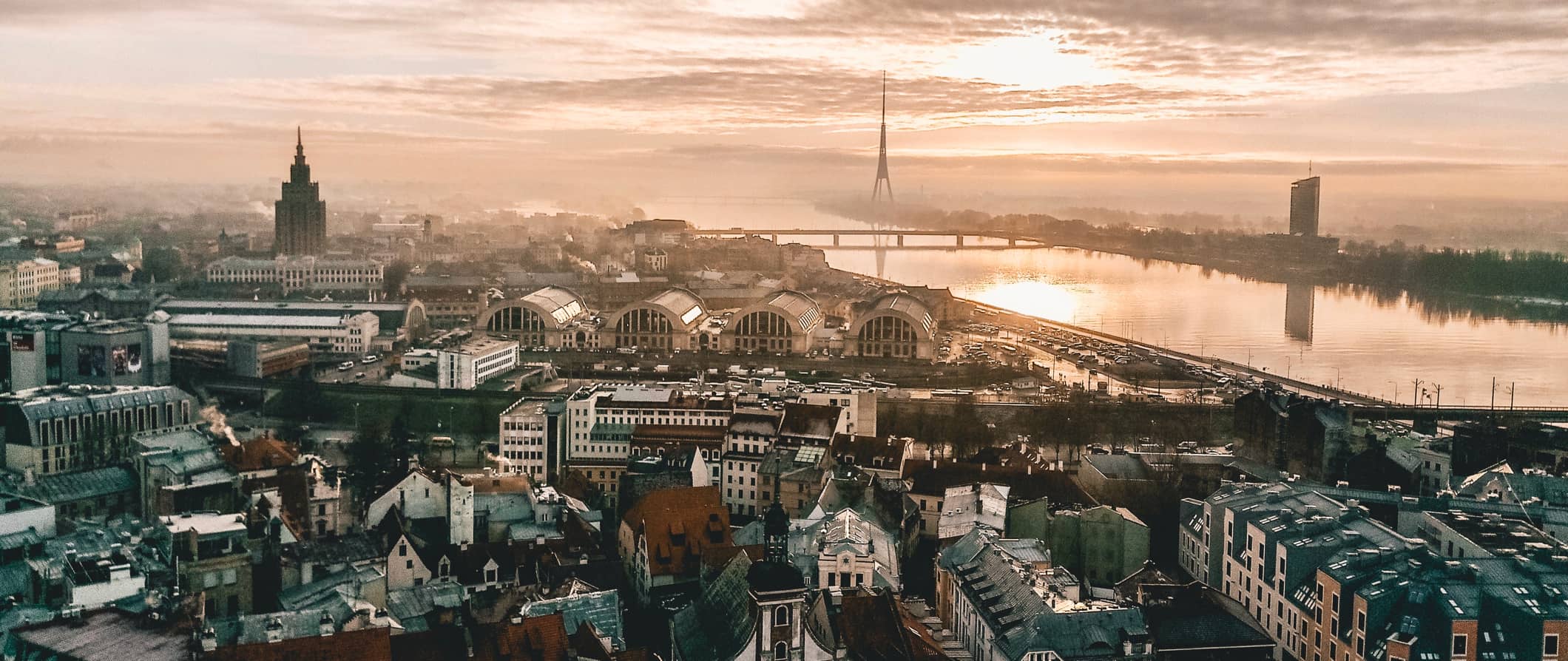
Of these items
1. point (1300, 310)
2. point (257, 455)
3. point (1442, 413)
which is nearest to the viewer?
point (257, 455)

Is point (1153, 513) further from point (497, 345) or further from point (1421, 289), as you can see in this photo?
point (1421, 289)

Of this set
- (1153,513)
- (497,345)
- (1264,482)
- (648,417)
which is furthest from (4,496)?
(497,345)

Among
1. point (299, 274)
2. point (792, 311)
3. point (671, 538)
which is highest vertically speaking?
point (299, 274)

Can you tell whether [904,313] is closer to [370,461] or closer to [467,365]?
[467,365]

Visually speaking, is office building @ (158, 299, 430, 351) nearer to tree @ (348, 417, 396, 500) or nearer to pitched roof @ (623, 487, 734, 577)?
tree @ (348, 417, 396, 500)

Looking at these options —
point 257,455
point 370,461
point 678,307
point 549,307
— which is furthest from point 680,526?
point 678,307

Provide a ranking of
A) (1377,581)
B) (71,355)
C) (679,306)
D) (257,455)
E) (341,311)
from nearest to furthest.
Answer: (1377,581)
(257,455)
(71,355)
(341,311)
(679,306)
